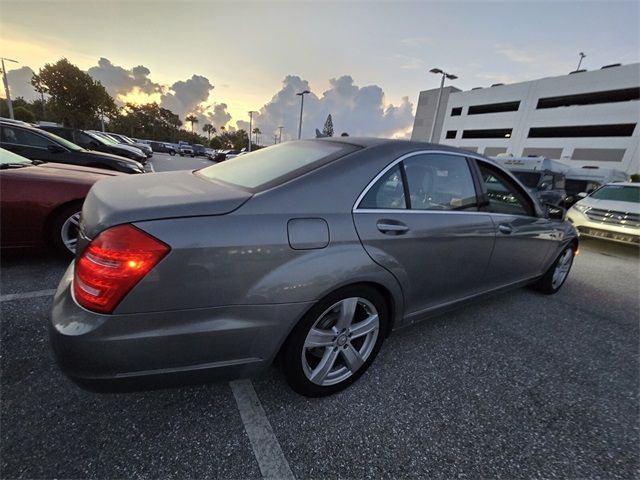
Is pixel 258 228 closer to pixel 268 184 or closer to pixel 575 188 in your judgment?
pixel 268 184

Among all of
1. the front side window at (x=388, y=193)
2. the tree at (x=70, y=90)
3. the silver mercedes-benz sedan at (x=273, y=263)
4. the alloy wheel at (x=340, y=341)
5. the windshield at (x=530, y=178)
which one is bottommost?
the alloy wheel at (x=340, y=341)

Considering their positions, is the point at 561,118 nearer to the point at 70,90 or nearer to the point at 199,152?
the point at 199,152

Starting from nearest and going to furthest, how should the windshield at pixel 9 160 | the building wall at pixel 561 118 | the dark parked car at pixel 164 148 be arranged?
the windshield at pixel 9 160 → the building wall at pixel 561 118 → the dark parked car at pixel 164 148

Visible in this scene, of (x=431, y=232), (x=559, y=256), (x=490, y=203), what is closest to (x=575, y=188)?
(x=559, y=256)

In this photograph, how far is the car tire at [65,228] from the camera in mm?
3107

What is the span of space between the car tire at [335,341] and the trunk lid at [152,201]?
74 centimetres

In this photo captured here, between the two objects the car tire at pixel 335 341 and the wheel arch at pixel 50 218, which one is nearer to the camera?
the car tire at pixel 335 341

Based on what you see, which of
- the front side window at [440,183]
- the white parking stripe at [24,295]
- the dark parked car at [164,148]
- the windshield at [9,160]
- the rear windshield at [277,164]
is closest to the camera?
the rear windshield at [277,164]

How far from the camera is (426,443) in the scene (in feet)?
5.36

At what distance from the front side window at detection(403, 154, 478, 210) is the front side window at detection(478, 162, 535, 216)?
0.77 feet

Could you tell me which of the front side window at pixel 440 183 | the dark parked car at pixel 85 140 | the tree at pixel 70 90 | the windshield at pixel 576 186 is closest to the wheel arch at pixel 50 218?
the front side window at pixel 440 183

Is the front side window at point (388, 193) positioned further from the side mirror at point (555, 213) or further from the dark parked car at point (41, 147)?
the dark parked car at point (41, 147)

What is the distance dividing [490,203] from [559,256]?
5.61 feet

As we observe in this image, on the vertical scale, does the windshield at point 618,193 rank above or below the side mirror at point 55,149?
above
